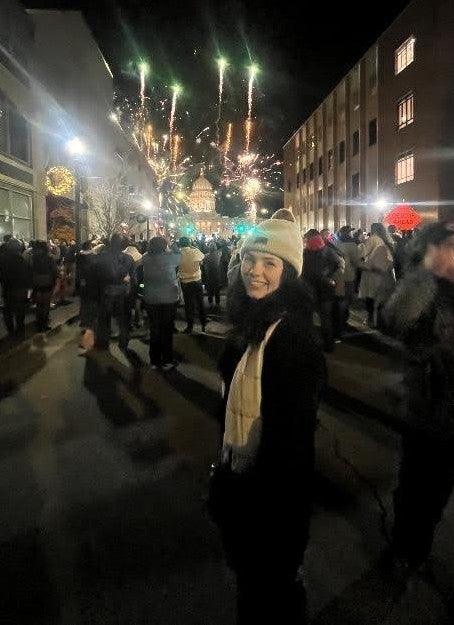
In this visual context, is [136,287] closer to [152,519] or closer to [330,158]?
[152,519]

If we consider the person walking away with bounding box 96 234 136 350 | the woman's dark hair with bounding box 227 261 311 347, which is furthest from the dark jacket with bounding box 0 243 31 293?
the woman's dark hair with bounding box 227 261 311 347

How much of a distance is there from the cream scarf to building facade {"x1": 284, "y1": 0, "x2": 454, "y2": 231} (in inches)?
995

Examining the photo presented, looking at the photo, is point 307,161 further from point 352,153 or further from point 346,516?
point 346,516

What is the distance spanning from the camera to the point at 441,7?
27.3m

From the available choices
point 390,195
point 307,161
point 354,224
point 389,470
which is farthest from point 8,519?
point 307,161

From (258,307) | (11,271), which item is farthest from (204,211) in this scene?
(258,307)

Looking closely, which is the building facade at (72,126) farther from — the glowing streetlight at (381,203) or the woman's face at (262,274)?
the woman's face at (262,274)

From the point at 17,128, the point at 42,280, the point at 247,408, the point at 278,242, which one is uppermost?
the point at 17,128

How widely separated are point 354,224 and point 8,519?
1584 inches

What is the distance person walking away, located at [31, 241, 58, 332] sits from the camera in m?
12.5

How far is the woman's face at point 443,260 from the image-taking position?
9.86 feet

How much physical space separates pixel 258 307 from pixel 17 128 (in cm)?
2214

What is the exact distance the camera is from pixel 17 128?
72.4ft

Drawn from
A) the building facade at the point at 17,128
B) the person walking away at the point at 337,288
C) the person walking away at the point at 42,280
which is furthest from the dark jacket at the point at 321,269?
the building facade at the point at 17,128
